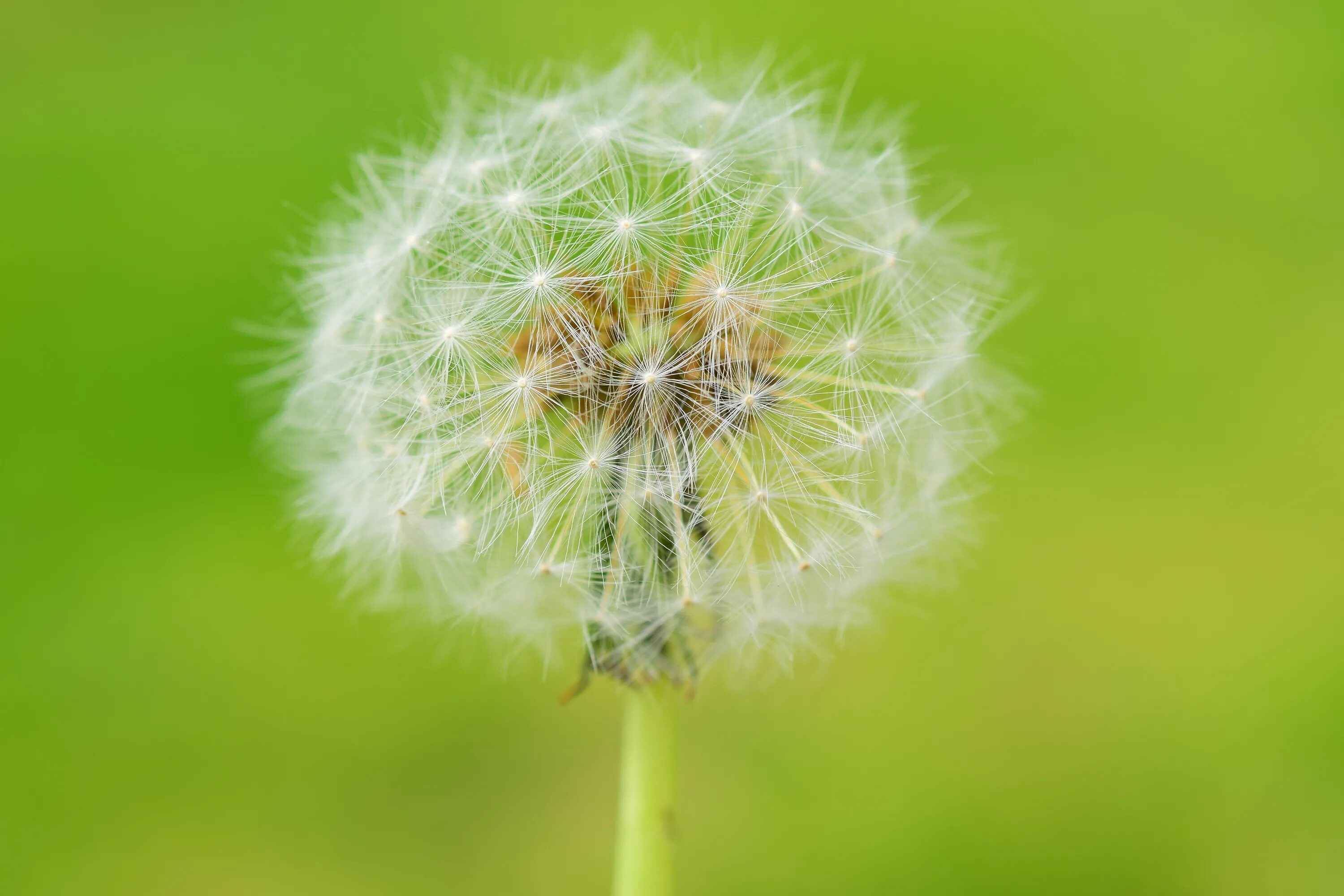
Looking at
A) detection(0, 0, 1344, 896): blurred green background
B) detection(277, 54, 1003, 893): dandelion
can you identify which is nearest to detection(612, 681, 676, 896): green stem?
detection(277, 54, 1003, 893): dandelion

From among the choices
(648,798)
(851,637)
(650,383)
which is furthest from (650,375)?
(851,637)

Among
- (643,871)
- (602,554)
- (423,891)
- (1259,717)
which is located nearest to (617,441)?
(602,554)

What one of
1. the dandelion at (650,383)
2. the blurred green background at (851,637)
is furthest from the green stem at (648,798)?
the blurred green background at (851,637)

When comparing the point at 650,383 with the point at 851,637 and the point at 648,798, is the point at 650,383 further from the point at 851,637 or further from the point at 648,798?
the point at 851,637

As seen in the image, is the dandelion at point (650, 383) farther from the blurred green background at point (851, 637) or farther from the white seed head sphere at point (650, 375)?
the blurred green background at point (851, 637)

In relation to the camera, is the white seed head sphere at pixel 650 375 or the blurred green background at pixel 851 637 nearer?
the white seed head sphere at pixel 650 375

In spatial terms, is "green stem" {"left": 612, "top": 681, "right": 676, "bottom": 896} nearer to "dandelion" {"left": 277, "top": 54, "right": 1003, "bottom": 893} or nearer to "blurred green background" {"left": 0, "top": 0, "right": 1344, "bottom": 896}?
"dandelion" {"left": 277, "top": 54, "right": 1003, "bottom": 893}
